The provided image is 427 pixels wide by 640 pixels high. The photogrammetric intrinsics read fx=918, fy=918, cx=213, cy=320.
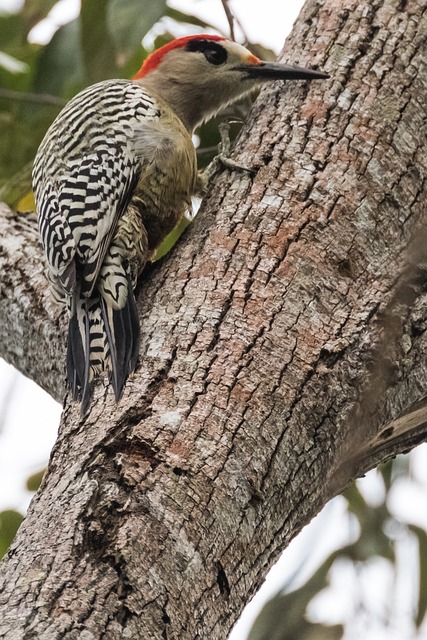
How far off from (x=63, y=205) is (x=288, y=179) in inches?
34.5

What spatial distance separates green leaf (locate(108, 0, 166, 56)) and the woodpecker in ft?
0.78

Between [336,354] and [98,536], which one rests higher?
[336,354]

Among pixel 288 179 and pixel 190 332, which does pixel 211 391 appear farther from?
pixel 288 179

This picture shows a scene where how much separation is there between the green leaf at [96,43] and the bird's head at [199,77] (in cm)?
33

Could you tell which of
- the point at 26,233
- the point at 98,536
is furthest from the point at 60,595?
the point at 26,233

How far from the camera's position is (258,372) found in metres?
2.24

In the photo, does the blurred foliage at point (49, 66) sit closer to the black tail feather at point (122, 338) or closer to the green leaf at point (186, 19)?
the green leaf at point (186, 19)

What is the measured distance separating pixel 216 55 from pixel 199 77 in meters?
0.13

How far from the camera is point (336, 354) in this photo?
7.60ft

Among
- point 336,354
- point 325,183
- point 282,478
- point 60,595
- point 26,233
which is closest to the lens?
point 60,595

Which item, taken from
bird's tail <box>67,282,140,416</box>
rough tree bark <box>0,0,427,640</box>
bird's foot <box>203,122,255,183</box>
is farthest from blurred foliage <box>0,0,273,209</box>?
bird's tail <box>67,282,140,416</box>

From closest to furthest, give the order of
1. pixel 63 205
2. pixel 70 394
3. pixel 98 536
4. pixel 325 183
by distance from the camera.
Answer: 1. pixel 98 536
2. pixel 70 394
3. pixel 325 183
4. pixel 63 205

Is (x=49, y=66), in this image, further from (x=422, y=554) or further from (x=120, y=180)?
(x=422, y=554)

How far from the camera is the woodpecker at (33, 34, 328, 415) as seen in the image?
2771 millimetres
